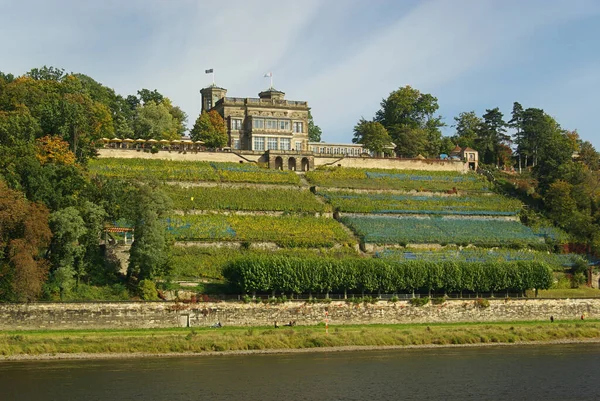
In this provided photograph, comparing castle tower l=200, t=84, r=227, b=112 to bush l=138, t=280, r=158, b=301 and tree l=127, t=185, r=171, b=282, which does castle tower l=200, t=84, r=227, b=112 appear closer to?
tree l=127, t=185, r=171, b=282

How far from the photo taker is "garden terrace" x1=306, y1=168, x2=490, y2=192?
96.9 metres

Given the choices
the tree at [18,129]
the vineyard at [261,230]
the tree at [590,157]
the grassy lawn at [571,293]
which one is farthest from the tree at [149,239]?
the tree at [590,157]

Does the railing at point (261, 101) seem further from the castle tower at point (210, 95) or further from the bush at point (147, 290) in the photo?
the bush at point (147, 290)

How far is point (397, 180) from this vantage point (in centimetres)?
10031

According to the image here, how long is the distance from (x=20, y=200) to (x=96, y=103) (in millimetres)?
45633

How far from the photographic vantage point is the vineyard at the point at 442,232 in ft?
267

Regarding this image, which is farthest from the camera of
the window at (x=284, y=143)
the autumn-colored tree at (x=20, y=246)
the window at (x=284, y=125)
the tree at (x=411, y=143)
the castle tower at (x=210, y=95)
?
the castle tower at (x=210, y=95)

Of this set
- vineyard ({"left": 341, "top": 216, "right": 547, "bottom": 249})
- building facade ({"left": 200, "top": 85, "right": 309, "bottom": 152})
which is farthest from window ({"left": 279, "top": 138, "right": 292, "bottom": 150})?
vineyard ({"left": 341, "top": 216, "right": 547, "bottom": 249})

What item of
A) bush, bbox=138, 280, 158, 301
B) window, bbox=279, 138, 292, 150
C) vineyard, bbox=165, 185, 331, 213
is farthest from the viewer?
window, bbox=279, 138, 292, 150

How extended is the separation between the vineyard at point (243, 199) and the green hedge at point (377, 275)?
1849 cm

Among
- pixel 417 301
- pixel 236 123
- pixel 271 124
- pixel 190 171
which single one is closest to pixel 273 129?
pixel 271 124

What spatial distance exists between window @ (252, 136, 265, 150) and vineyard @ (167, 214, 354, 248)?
2611 centimetres

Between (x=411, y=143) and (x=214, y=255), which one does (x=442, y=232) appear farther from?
(x=411, y=143)

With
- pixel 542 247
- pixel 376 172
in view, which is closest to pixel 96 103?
pixel 376 172
